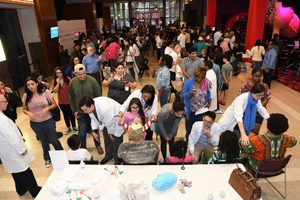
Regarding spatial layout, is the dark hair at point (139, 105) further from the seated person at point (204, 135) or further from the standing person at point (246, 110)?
the standing person at point (246, 110)

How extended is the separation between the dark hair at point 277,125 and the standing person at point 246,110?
0.45 m

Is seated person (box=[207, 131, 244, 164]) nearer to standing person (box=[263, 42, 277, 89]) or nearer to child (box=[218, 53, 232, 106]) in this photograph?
child (box=[218, 53, 232, 106])

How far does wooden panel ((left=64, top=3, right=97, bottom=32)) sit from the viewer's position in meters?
16.1

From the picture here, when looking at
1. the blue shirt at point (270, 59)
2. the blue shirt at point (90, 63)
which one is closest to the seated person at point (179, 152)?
the blue shirt at point (90, 63)

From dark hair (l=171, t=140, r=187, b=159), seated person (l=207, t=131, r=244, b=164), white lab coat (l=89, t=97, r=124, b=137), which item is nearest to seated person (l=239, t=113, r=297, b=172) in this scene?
seated person (l=207, t=131, r=244, b=164)

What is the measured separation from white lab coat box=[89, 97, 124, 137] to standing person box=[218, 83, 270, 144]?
1528mm

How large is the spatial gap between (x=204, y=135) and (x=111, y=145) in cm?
147

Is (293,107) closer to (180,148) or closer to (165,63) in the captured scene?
(165,63)

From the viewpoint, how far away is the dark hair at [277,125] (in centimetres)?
232

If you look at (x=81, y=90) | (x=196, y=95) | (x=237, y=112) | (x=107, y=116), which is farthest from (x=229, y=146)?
(x=81, y=90)

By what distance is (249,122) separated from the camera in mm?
3100

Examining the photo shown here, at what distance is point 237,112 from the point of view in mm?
2916

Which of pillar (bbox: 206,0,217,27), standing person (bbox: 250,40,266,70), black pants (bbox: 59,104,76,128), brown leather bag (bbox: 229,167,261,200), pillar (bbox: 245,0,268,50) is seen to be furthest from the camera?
pillar (bbox: 206,0,217,27)

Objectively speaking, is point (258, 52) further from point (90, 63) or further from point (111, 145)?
point (111, 145)
